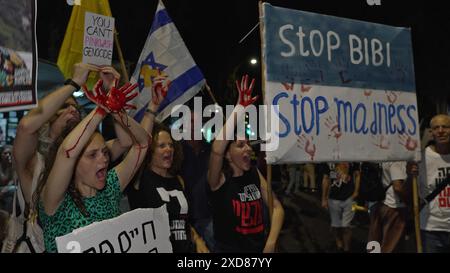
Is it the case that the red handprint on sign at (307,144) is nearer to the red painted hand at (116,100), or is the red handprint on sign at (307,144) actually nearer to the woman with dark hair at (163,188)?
the woman with dark hair at (163,188)

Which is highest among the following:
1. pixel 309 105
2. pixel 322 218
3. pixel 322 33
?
pixel 322 33

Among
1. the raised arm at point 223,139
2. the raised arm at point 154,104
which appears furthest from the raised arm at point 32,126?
the raised arm at point 223,139

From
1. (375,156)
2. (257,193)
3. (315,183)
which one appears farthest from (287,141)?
(315,183)

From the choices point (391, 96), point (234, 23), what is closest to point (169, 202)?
point (391, 96)

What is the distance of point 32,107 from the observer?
248 centimetres

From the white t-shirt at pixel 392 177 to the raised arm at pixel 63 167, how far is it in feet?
10.7

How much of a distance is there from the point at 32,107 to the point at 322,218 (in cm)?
669

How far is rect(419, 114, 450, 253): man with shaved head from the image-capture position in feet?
12.8

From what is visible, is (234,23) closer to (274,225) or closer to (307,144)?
(307,144)

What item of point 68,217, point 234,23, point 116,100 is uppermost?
point 234,23

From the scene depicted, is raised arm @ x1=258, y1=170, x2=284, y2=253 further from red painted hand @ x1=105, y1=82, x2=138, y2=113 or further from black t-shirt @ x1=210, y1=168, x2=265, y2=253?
red painted hand @ x1=105, y1=82, x2=138, y2=113

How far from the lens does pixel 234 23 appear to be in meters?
9.03

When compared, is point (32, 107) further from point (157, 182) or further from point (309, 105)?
point (309, 105)

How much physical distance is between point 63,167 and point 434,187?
3.08 metres
